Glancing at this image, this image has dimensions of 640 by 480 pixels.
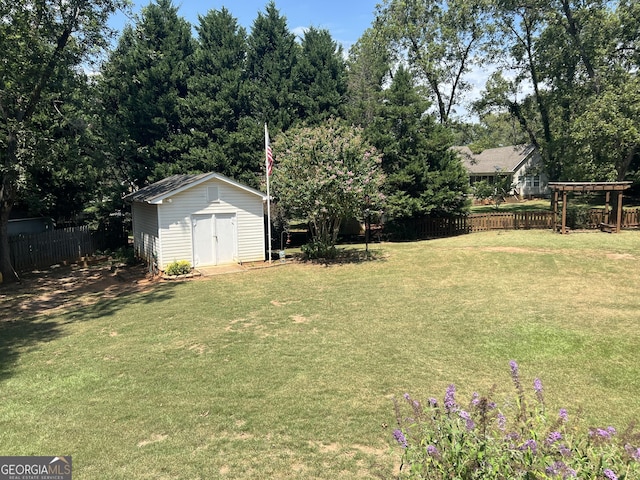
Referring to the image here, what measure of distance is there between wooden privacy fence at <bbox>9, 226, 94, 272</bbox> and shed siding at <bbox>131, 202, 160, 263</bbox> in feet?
10.5

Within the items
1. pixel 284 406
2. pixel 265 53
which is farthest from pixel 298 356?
pixel 265 53

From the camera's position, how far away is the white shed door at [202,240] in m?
17.0

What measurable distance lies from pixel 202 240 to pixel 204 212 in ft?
3.85

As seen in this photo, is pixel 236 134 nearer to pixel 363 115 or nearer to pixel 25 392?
pixel 363 115

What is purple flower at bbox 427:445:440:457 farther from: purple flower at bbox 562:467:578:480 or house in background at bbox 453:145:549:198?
house in background at bbox 453:145:549:198

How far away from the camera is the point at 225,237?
17.6 meters

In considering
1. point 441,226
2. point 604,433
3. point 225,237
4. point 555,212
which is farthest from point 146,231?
point 555,212

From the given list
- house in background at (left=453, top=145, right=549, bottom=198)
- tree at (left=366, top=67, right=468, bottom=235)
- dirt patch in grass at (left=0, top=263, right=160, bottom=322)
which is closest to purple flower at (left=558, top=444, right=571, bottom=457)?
dirt patch in grass at (left=0, top=263, right=160, bottom=322)

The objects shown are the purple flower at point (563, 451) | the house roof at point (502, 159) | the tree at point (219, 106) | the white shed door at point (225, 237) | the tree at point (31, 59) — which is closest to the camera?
the purple flower at point (563, 451)

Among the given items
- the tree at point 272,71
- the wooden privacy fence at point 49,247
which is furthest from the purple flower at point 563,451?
the tree at point 272,71

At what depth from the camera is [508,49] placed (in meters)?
32.9

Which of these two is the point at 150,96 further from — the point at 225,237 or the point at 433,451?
the point at 433,451

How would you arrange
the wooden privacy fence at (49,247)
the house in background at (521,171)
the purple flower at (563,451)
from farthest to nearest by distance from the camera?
the house in background at (521,171), the wooden privacy fence at (49,247), the purple flower at (563,451)

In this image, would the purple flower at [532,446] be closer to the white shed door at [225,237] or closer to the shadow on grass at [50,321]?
the shadow on grass at [50,321]
